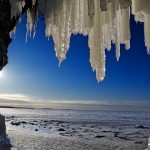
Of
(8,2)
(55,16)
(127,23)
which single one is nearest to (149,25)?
(127,23)

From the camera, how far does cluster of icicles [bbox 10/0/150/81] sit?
494 centimetres

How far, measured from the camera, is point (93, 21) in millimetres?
5117

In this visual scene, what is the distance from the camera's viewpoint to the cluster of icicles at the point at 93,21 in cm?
494

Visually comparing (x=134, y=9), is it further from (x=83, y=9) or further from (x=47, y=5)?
(x=47, y=5)

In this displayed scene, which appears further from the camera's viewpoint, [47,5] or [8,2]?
[8,2]

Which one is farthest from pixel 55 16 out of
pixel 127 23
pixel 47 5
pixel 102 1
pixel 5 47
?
pixel 5 47

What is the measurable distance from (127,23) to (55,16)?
3.79ft

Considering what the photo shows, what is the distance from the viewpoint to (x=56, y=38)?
551cm

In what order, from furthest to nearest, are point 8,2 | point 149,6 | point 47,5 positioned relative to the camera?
point 8,2 < point 47,5 < point 149,6

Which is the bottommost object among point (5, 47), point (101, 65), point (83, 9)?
point (101, 65)

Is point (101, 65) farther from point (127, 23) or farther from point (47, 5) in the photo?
point (47, 5)

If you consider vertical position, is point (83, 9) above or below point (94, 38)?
above

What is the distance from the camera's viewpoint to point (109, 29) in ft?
18.3

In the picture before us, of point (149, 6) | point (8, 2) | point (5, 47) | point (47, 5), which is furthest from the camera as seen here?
point (5, 47)
